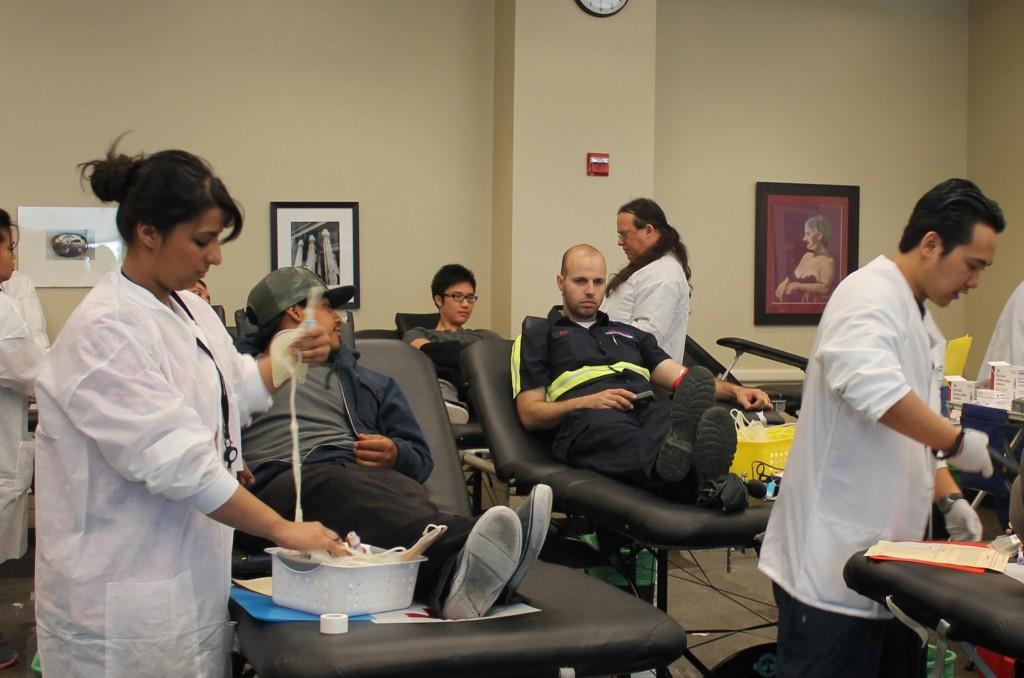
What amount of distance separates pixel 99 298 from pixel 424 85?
4.32 m

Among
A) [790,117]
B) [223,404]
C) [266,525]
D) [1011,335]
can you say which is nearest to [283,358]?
[223,404]

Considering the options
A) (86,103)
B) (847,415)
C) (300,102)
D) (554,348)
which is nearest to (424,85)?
(300,102)

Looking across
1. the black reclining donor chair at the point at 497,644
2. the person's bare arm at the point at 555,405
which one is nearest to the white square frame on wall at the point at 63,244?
the person's bare arm at the point at 555,405

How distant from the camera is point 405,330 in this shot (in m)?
5.11

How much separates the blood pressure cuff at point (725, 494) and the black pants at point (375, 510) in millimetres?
597

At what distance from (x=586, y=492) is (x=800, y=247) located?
3996 millimetres

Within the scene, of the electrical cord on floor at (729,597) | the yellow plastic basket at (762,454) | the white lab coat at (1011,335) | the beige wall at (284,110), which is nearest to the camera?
the yellow plastic basket at (762,454)

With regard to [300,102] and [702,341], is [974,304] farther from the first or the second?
[300,102]

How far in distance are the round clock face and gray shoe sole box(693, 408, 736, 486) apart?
3494 mm

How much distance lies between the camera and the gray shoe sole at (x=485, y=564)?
192 centimetres

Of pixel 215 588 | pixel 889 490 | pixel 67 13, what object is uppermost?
pixel 67 13

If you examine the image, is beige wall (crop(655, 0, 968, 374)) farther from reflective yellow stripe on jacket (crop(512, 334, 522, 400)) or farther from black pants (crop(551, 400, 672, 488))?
black pants (crop(551, 400, 672, 488))

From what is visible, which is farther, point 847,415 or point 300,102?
point 300,102

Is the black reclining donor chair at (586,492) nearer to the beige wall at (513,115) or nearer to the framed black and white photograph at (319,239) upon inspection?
the beige wall at (513,115)
